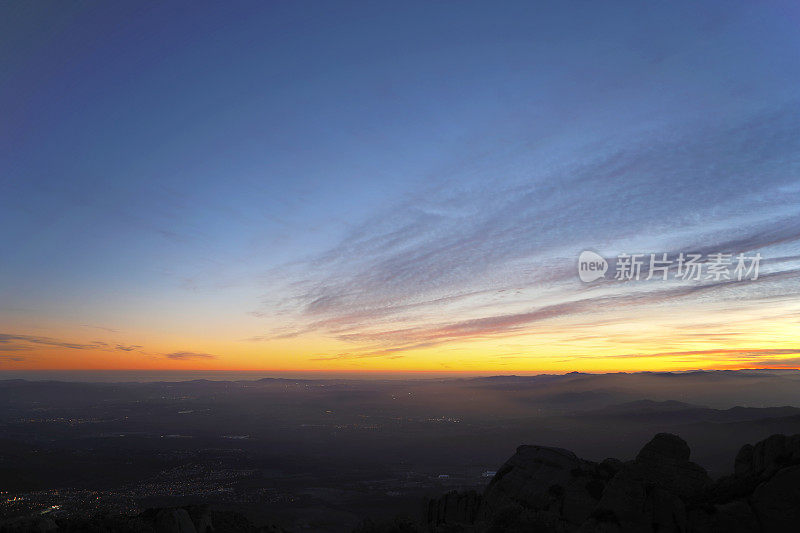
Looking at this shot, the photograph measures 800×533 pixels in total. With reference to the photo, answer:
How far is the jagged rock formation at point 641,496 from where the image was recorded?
3161 centimetres

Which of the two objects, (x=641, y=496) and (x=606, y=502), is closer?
(x=641, y=496)

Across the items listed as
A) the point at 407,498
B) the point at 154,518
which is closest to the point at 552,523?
the point at 154,518

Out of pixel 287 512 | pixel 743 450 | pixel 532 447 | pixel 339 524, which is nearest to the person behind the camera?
pixel 743 450

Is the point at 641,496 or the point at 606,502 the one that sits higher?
the point at 641,496

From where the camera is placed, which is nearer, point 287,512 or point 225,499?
point 287,512

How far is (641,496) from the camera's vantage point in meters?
34.8

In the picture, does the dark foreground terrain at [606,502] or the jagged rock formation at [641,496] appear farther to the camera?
the dark foreground terrain at [606,502]

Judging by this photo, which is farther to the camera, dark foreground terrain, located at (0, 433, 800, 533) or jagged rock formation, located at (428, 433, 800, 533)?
dark foreground terrain, located at (0, 433, 800, 533)

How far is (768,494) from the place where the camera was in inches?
1243

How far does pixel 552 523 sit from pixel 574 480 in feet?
61.0

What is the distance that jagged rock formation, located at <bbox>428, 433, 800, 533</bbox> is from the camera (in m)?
31.6

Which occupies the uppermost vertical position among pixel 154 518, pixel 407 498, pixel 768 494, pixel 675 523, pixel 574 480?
pixel 768 494

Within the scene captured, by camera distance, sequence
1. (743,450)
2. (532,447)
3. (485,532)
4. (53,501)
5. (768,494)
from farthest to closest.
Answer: (53,501)
(532,447)
(743,450)
(485,532)
(768,494)

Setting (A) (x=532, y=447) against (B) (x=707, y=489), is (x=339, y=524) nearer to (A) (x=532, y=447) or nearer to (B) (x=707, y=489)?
(A) (x=532, y=447)
